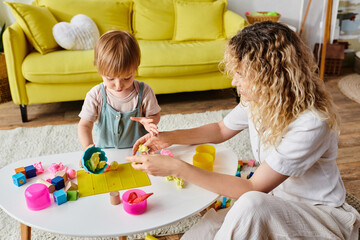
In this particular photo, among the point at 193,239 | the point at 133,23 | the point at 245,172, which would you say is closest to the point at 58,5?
the point at 133,23

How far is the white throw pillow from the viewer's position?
2.62 metres

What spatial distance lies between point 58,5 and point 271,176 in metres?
2.54

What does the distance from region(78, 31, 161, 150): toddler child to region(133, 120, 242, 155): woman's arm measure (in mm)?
38

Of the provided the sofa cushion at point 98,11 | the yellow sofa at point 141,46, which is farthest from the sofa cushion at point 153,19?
the sofa cushion at point 98,11

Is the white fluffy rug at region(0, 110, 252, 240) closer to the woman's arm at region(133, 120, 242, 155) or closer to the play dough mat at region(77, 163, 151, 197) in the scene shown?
the woman's arm at region(133, 120, 242, 155)

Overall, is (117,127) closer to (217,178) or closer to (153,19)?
(217,178)

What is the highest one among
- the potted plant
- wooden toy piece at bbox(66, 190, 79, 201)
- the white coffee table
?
wooden toy piece at bbox(66, 190, 79, 201)

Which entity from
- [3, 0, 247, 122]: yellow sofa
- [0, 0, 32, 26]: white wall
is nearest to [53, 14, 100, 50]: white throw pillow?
[3, 0, 247, 122]: yellow sofa

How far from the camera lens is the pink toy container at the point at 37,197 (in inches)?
38.2

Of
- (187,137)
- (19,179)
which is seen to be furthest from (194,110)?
(19,179)

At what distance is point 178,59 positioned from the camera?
2664 millimetres

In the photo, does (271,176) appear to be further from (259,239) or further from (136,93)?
(136,93)

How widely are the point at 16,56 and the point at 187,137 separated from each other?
1.74 metres

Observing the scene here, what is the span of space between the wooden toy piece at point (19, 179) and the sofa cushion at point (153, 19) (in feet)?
7.24
